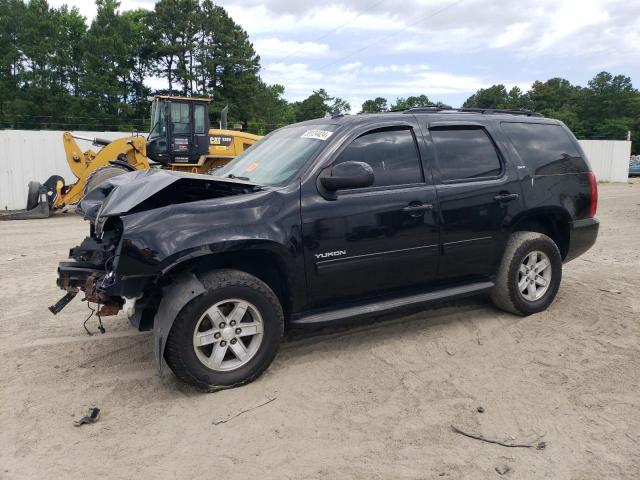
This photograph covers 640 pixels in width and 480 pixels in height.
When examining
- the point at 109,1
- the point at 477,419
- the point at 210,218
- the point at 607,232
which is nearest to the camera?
the point at 477,419

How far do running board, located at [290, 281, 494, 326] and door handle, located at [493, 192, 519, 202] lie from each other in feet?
2.58

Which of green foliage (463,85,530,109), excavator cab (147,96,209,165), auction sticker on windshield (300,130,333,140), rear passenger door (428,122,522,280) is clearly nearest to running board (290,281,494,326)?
rear passenger door (428,122,522,280)

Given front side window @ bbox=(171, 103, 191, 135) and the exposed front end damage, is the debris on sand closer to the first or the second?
the exposed front end damage

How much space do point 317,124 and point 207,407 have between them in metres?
2.57

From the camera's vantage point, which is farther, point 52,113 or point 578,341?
point 52,113

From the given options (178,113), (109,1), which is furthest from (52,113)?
(178,113)

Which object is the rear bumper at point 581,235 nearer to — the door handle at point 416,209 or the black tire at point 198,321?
the door handle at point 416,209

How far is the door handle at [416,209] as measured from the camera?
428 centimetres

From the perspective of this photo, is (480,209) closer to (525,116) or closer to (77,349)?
(525,116)

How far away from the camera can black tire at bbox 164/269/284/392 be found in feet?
11.5

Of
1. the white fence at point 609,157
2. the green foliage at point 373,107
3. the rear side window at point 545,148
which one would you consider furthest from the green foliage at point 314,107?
the rear side window at point 545,148

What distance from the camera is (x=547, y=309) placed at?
17.4 ft

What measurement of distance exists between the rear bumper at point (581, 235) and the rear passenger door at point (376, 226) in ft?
6.08

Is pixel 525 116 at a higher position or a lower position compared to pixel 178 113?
lower
